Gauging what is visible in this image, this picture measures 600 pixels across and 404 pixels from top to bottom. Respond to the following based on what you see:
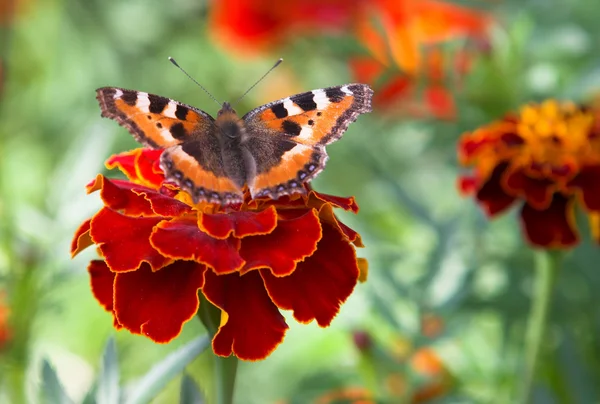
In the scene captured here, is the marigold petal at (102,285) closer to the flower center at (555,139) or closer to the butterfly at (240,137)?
the butterfly at (240,137)

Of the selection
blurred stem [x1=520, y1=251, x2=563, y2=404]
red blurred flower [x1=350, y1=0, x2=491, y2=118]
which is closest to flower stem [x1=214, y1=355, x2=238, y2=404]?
blurred stem [x1=520, y1=251, x2=563, y2=404]

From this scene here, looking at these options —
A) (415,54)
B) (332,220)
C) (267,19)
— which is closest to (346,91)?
(332,220)

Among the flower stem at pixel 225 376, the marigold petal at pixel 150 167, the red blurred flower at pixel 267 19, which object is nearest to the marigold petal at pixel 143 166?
the marigold petal at pixel 150 167

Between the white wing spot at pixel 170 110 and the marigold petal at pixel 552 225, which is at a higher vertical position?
the white wing spot at pixel 170 110

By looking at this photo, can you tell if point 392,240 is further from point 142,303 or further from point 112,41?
point 112,41

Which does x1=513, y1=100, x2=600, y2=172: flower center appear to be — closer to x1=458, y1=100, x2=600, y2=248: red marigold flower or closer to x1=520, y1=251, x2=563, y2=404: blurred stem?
x1=458, y1=100, x2=600, y2=248: red marigold flower

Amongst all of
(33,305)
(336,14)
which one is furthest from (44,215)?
(336,14)
